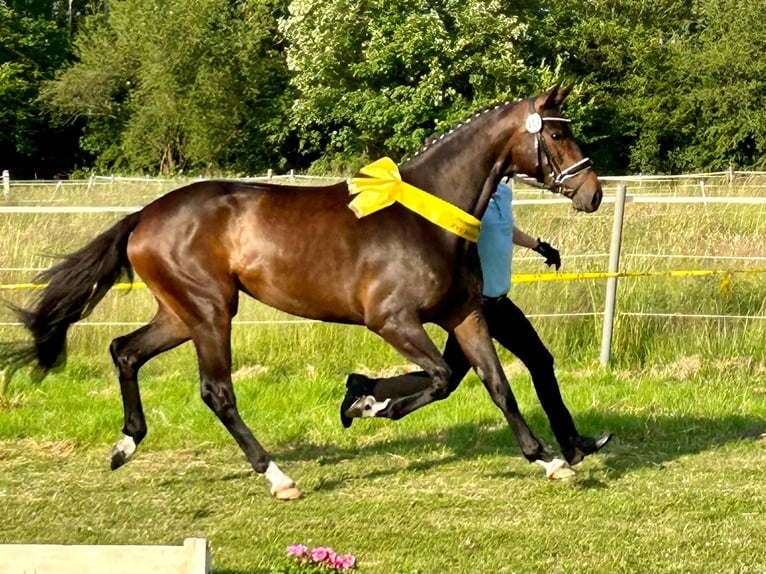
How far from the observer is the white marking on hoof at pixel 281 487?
588 cm

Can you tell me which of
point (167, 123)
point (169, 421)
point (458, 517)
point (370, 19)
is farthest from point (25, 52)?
point (458, 517)

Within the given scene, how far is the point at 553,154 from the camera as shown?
18.7 ft

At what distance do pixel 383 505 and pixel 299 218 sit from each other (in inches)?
61.7

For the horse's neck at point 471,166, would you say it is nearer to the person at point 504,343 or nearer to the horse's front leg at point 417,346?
the person at point 504,343

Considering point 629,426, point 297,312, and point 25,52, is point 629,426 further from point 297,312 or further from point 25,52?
point 25,52

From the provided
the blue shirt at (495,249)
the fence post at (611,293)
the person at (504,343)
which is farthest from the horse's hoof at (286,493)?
the fence post at (611,293)

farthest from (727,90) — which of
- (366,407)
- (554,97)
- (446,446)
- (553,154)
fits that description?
(366,407)

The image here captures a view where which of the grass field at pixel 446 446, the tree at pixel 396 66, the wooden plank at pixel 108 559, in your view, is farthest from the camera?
the tree at pixel 396 66

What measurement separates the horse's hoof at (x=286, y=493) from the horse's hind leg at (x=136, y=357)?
3.15ft

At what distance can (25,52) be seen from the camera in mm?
43438

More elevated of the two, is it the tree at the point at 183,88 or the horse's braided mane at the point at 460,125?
the horse's braided mane at the point at 460,125

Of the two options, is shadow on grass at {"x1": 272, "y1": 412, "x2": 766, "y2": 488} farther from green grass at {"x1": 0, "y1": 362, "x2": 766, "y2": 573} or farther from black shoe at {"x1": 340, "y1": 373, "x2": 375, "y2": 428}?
black shoe at {"x1": 340, "y1": 373, "x2": 375, "y2": 428}

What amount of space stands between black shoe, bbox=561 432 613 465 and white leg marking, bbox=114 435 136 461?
242cm

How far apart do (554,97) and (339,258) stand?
54.7 inches
